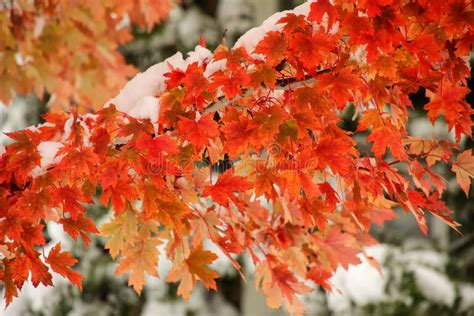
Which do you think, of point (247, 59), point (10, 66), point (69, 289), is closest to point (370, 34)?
point (247, 59)

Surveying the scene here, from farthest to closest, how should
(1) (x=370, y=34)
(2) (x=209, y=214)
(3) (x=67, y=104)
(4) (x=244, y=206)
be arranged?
(3) (x=67, y=104) → (4) (x=244, y=206) → (2) (x=209, y=214) → (1) (x=370, y=34)

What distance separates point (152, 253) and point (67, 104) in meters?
2.95

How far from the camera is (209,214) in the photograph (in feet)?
9.57

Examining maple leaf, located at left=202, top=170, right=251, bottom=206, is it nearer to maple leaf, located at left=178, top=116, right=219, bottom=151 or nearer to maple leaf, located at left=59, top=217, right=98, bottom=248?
maple leaf, located at left=178, top=116, right=219, bottom=151

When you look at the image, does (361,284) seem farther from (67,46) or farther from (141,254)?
(141,254)

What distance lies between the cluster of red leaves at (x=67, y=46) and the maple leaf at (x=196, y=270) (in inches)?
92.3

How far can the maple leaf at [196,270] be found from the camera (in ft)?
9.17

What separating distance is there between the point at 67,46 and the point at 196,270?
2.96m

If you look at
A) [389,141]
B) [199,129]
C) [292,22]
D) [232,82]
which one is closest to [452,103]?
[389,141]

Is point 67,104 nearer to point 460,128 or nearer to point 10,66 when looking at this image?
point 10,66

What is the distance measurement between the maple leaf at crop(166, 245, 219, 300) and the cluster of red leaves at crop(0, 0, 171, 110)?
7.69 ft

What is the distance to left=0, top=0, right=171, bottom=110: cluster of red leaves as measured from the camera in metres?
4.86

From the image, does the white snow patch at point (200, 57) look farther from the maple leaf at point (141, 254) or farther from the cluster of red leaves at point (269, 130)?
the maple leaf at point (141, 254)

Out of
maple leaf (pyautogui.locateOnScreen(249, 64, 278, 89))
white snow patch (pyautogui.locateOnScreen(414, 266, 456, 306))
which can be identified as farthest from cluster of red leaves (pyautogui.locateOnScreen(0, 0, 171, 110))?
white snow patch (pyautogui.locateOnScreen(414, 266, 456, 306))
